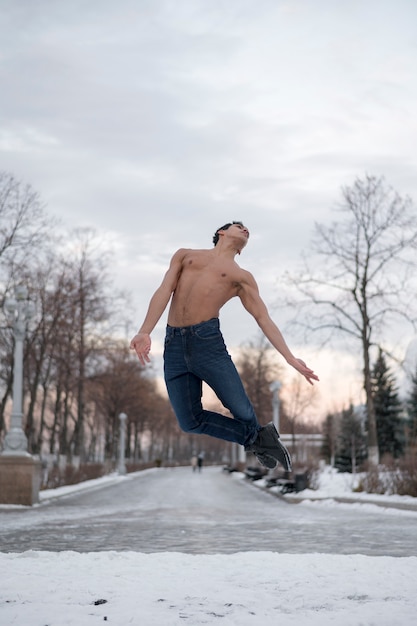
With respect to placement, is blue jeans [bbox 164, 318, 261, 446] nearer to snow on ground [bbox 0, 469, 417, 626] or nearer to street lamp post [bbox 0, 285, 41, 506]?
snow on ground [bbox 0, 469, 417, 626]

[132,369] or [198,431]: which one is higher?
[132,369]

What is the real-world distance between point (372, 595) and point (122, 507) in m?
15.7

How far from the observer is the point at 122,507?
2059 cm

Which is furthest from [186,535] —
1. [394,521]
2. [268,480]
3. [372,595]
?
[268,480]

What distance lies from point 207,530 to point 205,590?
7552 mm

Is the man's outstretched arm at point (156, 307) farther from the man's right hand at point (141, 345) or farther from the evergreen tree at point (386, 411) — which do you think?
the evergreen tree at point (386, 411)

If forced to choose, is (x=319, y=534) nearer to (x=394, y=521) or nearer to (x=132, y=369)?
(x=394, y=521)

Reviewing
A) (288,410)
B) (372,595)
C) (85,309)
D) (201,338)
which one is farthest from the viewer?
(288,410)

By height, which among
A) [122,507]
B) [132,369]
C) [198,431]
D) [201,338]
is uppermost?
[132,369]

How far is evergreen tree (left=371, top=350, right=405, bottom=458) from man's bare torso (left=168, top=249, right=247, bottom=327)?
56.3 meters

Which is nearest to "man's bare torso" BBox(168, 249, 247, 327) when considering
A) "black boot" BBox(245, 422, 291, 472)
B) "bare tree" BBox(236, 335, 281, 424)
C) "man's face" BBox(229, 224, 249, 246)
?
"man's face" BBox(229, 224, 249, 246)

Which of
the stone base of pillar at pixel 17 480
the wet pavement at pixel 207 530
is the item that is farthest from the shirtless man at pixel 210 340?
the stone base of pillar at pixel 17 480

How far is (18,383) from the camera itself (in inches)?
858

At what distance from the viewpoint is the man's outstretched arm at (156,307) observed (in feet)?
14.7
